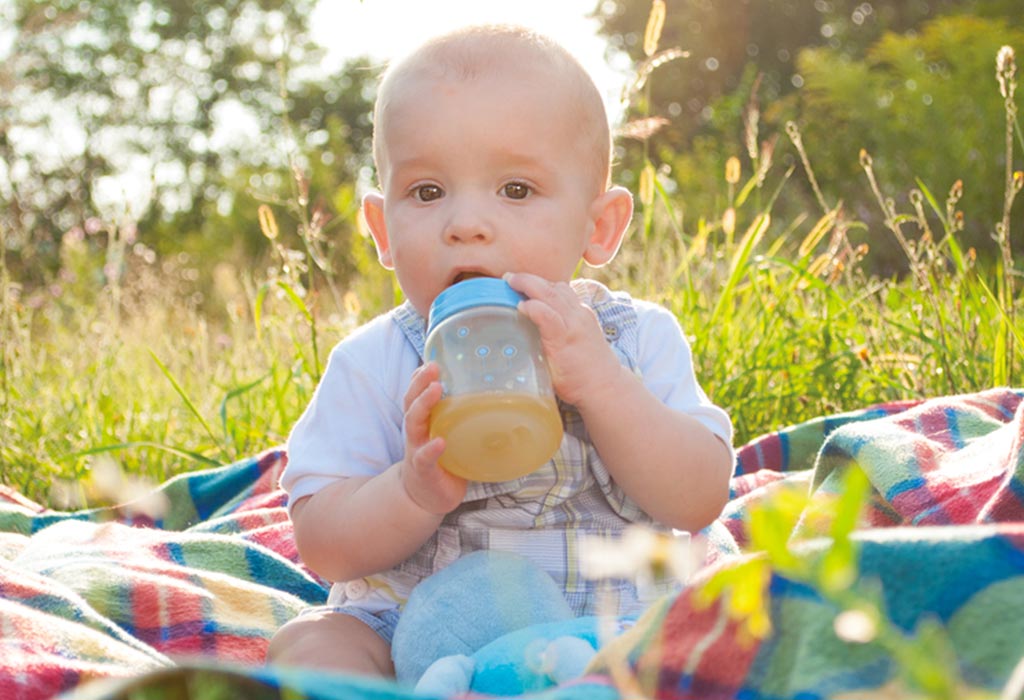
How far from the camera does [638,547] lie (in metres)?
0.51

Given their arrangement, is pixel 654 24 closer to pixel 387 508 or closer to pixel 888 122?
pixel 387 508

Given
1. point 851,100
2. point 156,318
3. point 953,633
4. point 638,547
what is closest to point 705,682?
point 953,633

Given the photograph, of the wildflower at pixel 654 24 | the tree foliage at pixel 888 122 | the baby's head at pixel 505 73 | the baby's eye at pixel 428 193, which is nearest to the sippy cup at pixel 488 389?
the baby's eye at pixel 428 193

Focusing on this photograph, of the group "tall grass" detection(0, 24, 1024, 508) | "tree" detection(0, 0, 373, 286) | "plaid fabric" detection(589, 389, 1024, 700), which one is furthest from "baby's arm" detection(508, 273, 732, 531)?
"tree" detection(0, 0, 373, 286)

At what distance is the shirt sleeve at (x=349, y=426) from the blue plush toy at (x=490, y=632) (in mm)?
277

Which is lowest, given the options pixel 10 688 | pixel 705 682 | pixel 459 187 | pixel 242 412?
pixel 242 412

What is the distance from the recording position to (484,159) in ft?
5.70

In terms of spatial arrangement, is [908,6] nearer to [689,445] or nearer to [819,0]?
[819,0]

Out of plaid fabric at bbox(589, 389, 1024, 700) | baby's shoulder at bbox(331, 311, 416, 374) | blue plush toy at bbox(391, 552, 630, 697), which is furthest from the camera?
baby's shoulder at bbox(331, 311, 416, 374)

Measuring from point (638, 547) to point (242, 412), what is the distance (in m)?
3.21

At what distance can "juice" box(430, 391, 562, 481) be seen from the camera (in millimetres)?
1421

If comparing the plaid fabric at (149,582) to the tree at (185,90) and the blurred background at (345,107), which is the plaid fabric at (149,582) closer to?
the blurred background at (345,107)

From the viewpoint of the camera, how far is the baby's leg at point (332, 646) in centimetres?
159

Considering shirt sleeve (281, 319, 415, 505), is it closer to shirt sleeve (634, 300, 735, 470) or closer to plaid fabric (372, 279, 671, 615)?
plaid fabric (372, 279, 671, 615)
